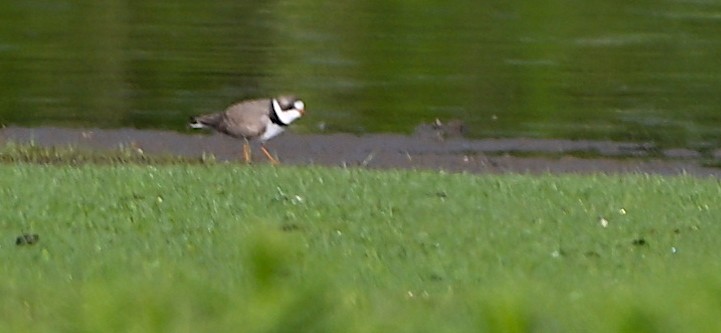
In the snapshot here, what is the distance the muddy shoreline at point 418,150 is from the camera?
13305 mm

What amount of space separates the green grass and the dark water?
4.43 m

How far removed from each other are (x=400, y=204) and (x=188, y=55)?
9.57 metres

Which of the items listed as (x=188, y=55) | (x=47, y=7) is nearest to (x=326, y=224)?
(x=188, y=55)

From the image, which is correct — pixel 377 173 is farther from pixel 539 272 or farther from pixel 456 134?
pixel 456 134

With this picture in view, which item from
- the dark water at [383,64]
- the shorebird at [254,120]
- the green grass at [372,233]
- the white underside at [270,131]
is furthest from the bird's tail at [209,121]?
the green grass at [372,233]

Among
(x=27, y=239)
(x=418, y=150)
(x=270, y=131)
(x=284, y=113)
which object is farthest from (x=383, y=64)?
(x=27, y=239)

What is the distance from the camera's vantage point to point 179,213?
8992 millimetres

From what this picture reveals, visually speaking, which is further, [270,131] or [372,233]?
[270,131]

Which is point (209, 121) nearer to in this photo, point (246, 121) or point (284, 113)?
point (246, 121)

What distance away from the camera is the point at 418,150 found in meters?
14.1

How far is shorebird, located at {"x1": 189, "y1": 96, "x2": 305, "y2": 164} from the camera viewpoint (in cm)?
1303

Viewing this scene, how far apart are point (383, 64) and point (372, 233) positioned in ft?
31.9

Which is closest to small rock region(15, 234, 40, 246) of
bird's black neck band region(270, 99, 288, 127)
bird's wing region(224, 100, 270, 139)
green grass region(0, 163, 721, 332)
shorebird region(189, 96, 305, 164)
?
green grass region(0, 163, 721, 332)

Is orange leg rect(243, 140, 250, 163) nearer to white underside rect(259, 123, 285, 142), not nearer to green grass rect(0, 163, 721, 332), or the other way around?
white underside rect(259, 123, 285, 142)
